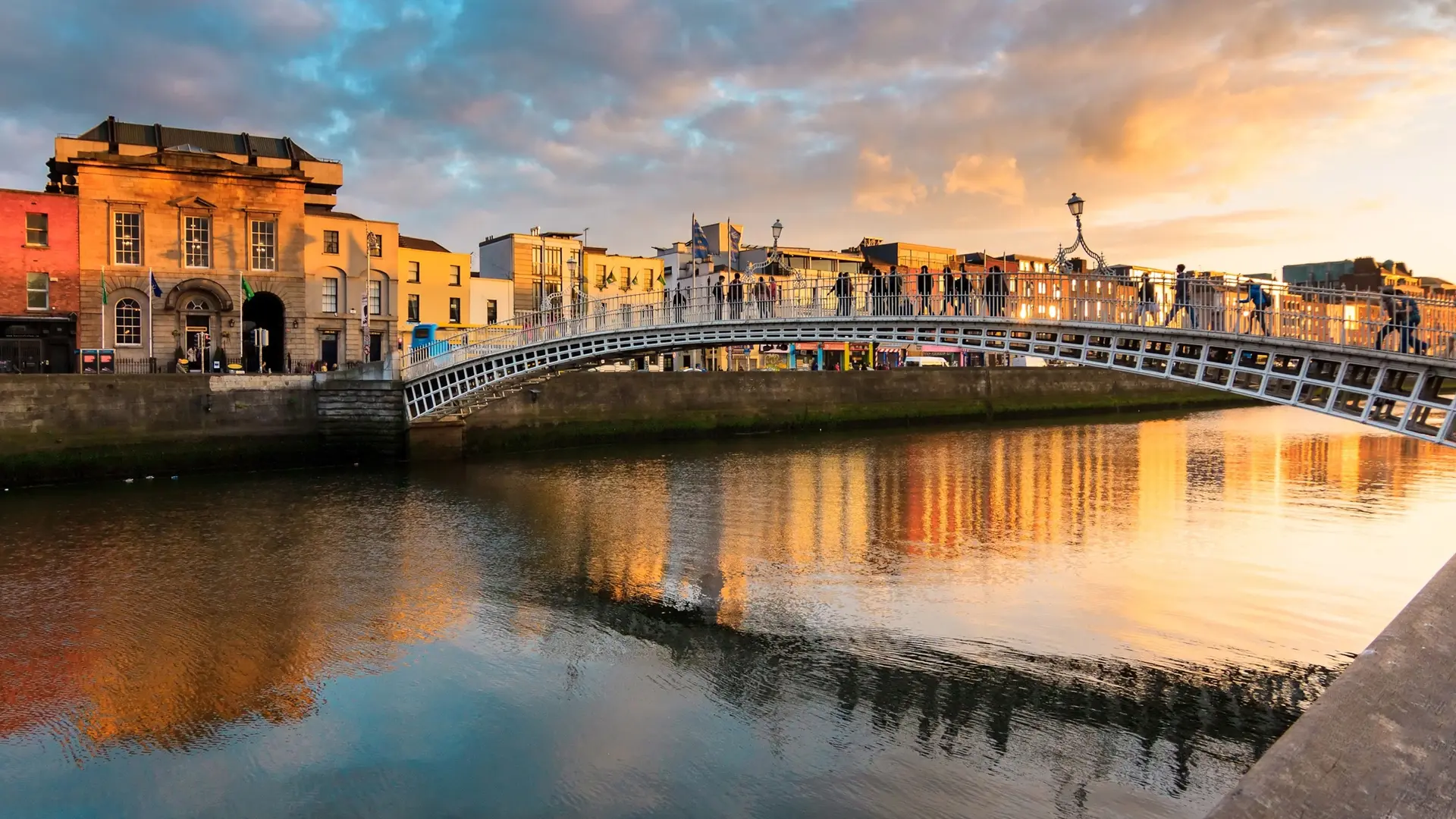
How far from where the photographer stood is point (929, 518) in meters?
17.7

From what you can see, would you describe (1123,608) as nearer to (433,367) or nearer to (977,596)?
(977,596)

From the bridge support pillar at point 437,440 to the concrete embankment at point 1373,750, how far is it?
24.0m

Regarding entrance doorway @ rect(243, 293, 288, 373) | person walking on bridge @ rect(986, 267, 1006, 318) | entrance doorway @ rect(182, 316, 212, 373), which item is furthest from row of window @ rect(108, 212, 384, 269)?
person walking on bridge @ rect(986, 267, 1006, 318)

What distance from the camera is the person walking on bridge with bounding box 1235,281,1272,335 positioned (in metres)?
12.2

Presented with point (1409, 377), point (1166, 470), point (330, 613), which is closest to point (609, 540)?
point (330, 613)

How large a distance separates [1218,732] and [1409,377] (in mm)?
6642

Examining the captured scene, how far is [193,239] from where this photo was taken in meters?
28.7

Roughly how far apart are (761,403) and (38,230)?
2228 cm

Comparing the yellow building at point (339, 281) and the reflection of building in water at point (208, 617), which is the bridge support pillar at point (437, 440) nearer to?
the yellow building at point (339, 281)

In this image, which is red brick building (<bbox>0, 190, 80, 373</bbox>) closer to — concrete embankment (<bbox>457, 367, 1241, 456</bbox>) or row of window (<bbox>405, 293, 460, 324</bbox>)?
concrete embankment (<bbox>457, 367, 1241, 456</bbox>)

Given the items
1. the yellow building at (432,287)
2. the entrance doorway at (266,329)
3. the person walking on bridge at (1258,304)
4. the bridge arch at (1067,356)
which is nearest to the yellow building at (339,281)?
the entrance doorway at (266,329)

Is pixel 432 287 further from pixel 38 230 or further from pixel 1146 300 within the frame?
pixel 1146 300

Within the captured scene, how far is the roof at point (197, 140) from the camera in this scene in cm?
3114

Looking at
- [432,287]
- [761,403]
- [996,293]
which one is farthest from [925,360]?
[996,293]
